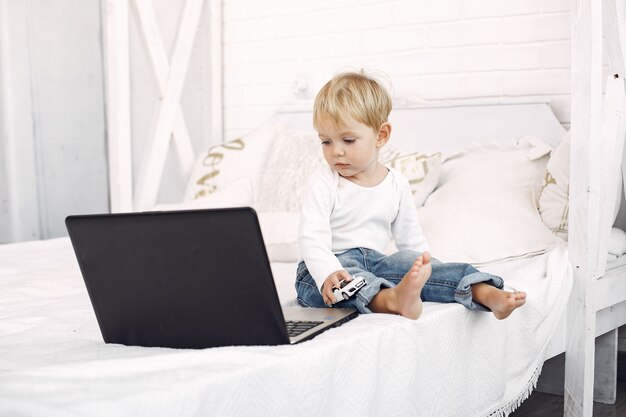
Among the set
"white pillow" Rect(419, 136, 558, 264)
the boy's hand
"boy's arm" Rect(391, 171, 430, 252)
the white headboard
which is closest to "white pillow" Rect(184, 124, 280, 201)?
the white headboard

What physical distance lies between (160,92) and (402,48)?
106 centimetres

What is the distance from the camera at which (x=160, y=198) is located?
13.4ft

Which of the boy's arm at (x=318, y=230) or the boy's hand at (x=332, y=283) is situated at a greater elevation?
the boy's arm at (x=318, y=230)

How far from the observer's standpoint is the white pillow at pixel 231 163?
3.26m

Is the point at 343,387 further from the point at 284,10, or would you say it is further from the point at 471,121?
the point at 284,10

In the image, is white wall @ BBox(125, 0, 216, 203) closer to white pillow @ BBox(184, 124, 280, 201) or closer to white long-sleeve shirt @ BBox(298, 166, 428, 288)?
white pillow @ BBox(184, 124, 280, 201)

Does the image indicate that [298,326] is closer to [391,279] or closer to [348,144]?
[391,279]

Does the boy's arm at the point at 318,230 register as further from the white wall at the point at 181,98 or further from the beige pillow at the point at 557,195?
the white wall at the point at 181,98

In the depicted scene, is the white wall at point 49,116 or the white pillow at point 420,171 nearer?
the white pillow at point 420,171

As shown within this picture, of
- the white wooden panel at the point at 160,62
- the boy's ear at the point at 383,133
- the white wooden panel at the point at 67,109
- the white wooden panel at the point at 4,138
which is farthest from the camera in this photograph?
the white wooden panel at the point at 67,109

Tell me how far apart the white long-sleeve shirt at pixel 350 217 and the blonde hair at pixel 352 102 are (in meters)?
0.14

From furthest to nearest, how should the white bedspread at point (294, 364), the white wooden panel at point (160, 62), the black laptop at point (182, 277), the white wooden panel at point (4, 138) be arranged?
1. the white wooden panel at point (4, 138)
2. the white wooden panel at point (160, 62)
3. the black laptop at point (182, 277)
4. the white bedspread at point (294, 364)

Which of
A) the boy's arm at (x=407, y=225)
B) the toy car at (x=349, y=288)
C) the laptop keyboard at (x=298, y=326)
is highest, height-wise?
the boy's arm at (x=407, y=225)

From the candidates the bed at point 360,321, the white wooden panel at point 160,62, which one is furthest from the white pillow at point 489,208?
the white wooden panel at point 160,62
